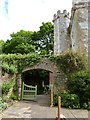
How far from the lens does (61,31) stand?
2477 centimetres

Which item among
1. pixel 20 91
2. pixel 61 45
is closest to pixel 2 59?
pixel 20 91

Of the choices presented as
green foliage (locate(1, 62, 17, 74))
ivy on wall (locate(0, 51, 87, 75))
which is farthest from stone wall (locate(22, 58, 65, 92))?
green foliage (locate(1, 62, 17, 74))

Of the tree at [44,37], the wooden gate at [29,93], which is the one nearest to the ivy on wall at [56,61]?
the wooden gate at [29,93]

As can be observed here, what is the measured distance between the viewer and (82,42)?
614 inches

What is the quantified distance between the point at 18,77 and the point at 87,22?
6553 millimetres

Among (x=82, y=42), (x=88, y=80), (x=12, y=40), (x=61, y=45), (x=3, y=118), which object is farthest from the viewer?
(x=12, y=40)

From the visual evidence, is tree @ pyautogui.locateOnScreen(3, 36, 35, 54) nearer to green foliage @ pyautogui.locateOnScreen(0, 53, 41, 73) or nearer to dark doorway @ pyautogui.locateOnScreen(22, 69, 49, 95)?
dark doorway @ pyautogui.locateOnScreen(22, 69, 49, 95)

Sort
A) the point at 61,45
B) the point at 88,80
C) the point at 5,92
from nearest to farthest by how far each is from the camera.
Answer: the point at 88,80, the point at 5,92, the point at 61,45

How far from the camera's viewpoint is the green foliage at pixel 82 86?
12602mm

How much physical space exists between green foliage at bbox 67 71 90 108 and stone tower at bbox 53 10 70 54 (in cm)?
1124

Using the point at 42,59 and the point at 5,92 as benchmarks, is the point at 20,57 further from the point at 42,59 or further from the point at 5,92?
the point at 5,92

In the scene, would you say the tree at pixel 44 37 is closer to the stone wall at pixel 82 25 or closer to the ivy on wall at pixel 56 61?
the stone wall at pixel 82 25

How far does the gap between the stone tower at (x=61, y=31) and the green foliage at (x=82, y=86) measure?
1124 centimetres

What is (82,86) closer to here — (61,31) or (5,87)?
(5,87)
